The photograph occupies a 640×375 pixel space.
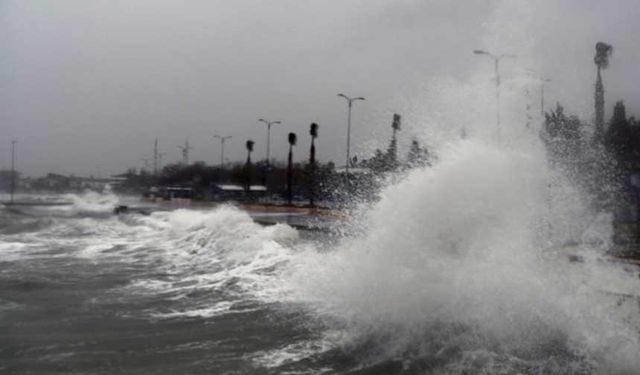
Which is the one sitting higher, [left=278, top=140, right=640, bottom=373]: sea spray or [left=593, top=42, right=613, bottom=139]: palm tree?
[left=593, top=42, right=613, bottom=139]: palm tree

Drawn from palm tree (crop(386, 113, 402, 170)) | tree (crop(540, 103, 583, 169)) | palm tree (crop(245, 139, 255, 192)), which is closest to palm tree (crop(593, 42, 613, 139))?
tree (crop(540, 103, 583, 169))

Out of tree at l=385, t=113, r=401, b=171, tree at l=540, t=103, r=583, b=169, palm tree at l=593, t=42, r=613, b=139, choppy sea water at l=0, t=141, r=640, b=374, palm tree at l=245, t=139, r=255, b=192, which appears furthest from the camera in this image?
palm tree at l=245, t=139, r=255, b=192

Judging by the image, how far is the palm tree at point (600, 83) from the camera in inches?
884

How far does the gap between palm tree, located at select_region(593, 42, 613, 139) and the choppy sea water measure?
452 inches

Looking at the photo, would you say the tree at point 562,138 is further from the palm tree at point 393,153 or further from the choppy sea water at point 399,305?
the palm tree at point 393,153

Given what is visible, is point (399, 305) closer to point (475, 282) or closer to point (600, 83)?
point (475, 282)

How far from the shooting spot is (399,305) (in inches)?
293

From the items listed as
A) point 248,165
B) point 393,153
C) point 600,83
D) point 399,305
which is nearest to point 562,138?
point 393,153

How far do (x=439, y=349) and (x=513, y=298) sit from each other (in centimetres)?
118

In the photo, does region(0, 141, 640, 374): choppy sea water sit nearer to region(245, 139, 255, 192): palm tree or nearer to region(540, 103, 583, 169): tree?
region(540, 103, 583, 169): tree

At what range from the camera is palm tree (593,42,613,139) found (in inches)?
884

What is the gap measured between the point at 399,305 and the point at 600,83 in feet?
61.3

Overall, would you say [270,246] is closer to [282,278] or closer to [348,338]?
[282,278]

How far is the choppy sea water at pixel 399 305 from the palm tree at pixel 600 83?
452 inches
